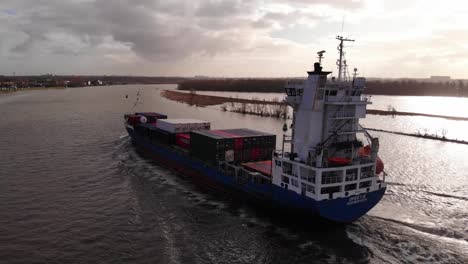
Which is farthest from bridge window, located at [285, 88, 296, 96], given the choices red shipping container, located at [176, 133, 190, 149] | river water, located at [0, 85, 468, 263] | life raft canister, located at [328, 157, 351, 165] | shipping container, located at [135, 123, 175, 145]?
shipping container, located at [135, 123, 175, 145]

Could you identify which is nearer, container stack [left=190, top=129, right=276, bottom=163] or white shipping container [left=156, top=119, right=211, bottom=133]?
container stack [left=190, top=129, right=276, bottom=163]

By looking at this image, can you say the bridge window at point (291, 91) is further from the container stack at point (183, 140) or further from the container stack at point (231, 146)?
the container stack at point (183, 140)

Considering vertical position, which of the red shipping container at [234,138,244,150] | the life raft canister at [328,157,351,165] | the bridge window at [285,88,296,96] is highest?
the bridge window at [285,88,296,96]

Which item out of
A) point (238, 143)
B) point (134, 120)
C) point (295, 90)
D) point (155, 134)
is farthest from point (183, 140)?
point (295, 90)

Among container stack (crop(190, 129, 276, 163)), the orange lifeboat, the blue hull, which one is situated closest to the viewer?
the blue hull

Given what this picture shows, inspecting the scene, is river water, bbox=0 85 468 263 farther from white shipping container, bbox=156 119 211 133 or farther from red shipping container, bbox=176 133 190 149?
white shipping container, bbox=156 119 211 133

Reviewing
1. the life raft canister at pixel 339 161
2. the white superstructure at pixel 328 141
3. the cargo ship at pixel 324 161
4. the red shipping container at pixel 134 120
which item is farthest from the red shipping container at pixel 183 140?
the life raft canister at pixel 339 161

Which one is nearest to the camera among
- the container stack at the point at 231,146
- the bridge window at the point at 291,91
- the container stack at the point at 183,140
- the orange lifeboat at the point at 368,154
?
the bridge window at the point at 291,91

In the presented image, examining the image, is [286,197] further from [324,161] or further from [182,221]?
[182,221]
